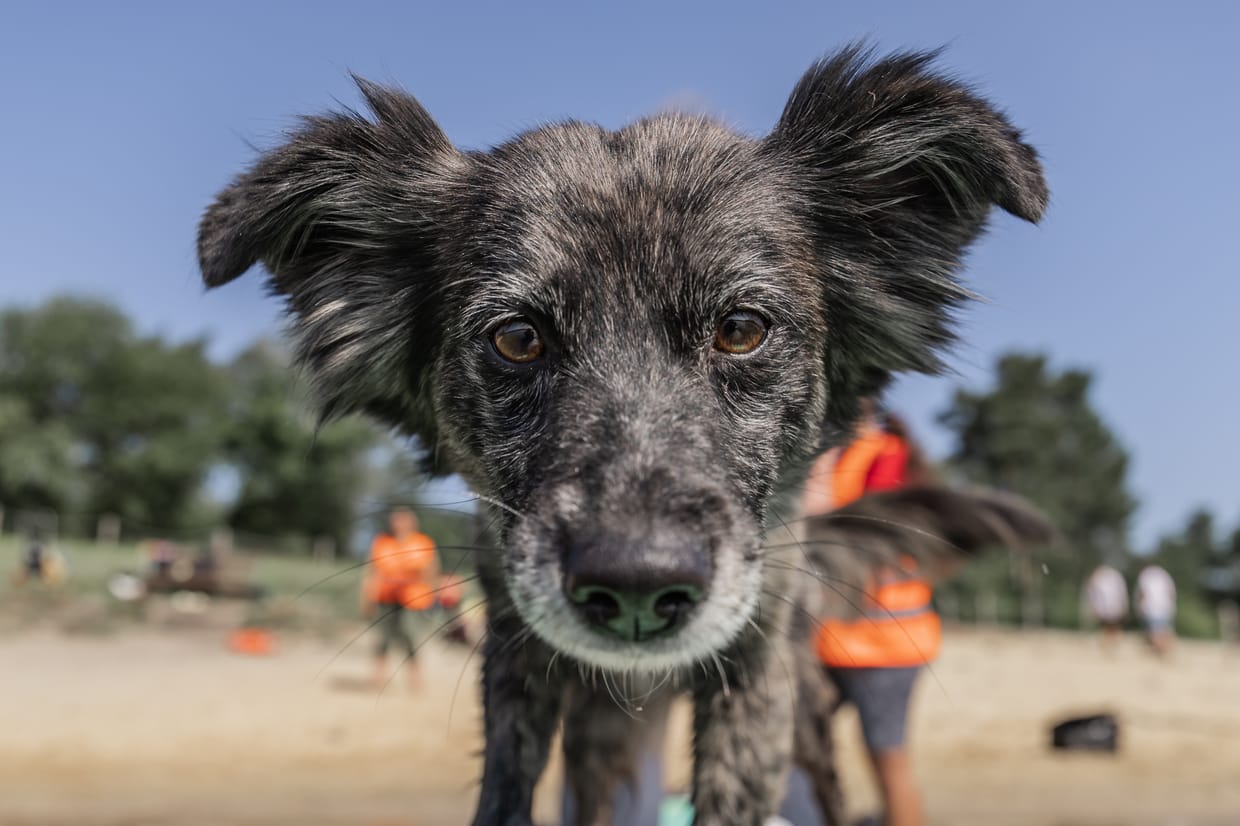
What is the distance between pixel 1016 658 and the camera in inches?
930

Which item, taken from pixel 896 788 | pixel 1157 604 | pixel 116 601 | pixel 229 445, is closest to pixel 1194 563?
pixel 1157 604

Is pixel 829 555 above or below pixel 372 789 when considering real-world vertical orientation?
above

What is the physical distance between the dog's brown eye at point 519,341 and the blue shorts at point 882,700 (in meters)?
3.77


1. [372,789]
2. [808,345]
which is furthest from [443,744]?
[808,345]

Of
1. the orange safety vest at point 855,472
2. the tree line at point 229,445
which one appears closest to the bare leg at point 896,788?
the orange safety vest at point 855,472

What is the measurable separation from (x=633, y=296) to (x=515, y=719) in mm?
1322

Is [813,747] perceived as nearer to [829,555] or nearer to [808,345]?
[829,555]

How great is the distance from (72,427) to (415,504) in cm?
7069

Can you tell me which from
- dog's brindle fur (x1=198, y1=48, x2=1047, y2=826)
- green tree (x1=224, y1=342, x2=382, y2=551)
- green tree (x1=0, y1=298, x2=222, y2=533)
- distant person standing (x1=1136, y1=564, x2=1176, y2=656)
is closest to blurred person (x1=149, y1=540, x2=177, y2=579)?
distant person standing (x1=1136, y1=564, x2=1176, y2=656)

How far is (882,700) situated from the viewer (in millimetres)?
6180

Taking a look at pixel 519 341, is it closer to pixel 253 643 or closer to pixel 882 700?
pixel 882 700

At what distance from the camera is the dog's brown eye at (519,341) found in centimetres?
316

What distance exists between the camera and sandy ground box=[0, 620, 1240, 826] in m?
8.51

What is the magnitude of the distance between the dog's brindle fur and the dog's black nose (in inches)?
1.7
